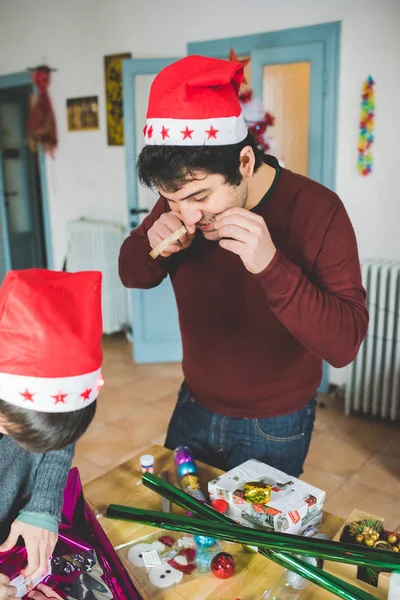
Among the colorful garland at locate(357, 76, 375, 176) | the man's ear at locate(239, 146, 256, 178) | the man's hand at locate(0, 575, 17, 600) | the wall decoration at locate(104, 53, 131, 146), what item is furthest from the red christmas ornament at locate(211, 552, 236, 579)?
the wall decoration at locate(104, 53, 131, 146)

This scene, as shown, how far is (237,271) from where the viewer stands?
1.30m

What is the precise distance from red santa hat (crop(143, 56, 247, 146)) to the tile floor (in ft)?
6.43

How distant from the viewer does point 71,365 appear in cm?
84

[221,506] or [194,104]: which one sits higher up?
[194,104]

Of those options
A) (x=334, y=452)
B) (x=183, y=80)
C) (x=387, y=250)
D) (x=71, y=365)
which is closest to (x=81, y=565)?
(x=71, y=365)

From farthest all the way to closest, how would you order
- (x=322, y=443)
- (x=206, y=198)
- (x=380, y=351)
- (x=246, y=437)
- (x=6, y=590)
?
(x=380, y=351) < (x=322, y=443) < (x=246, y=437) < (x=206, y=198) < (x=6, y=590)

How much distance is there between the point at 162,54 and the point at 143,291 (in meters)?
1.73

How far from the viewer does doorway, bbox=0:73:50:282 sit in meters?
5.79

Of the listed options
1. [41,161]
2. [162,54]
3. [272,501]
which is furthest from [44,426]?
[41,161]

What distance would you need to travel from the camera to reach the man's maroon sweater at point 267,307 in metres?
1.16

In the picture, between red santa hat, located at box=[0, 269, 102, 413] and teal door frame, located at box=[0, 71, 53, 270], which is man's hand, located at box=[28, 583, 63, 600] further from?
teal door frame, located at box=[0, 71, 53, 270]

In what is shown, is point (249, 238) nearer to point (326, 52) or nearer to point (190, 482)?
point (190, 482)

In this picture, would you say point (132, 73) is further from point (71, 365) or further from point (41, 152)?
point (71, 365)

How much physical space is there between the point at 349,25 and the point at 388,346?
183 cm
